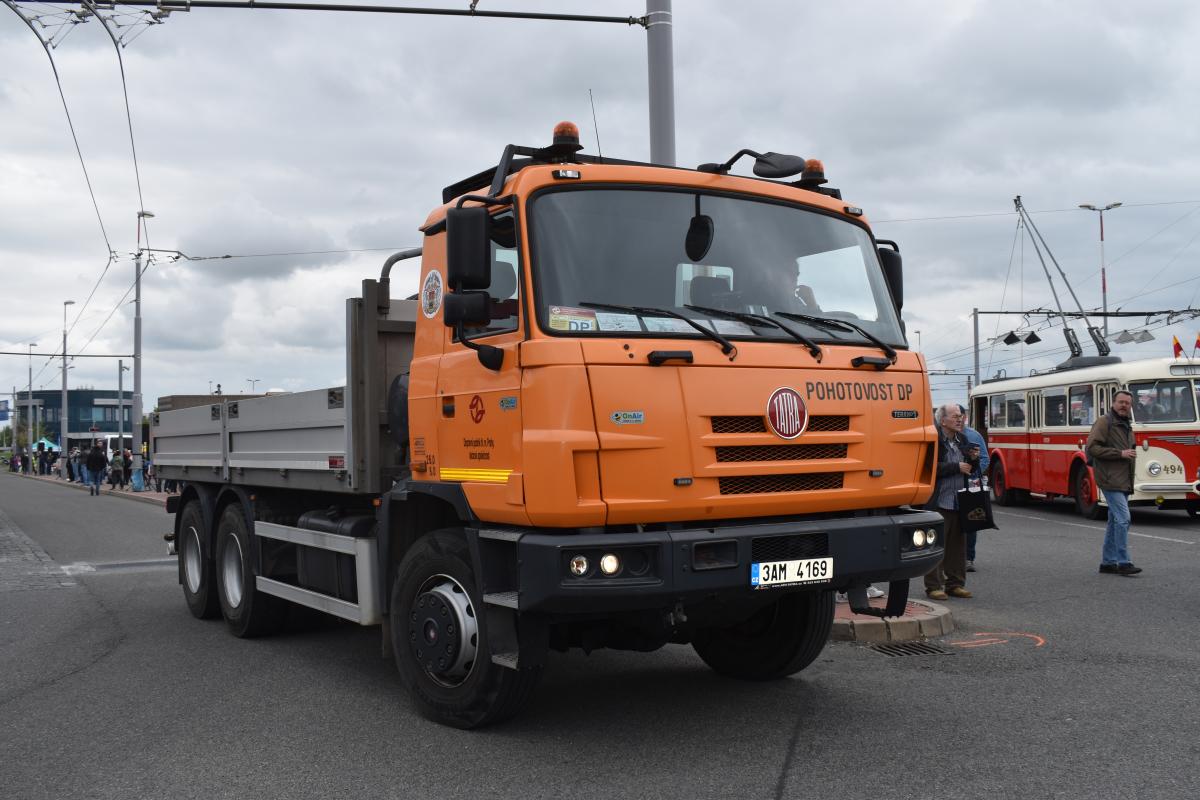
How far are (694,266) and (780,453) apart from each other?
0.97 m

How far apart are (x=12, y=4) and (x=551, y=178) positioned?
8.76 m

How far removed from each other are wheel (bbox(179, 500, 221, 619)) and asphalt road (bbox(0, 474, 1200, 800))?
206mm

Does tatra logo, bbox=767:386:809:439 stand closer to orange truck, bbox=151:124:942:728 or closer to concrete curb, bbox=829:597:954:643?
orange truck, bbox=151:124:942:728

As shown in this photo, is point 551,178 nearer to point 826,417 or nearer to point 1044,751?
point 826,417

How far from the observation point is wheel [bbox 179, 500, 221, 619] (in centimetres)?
922

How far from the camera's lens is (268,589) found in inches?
313

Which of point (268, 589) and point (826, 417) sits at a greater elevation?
point (826, 417)

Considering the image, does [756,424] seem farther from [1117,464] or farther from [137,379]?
[137,379]

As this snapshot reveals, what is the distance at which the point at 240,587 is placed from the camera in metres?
8.46

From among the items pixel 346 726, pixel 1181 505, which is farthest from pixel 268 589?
pixel 1181 505

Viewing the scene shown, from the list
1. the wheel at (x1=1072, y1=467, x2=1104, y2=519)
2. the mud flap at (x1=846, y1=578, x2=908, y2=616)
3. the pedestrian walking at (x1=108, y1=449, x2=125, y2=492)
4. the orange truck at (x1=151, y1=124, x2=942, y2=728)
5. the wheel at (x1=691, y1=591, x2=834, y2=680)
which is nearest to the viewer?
the orange truck at (x1=151, y1=124, x2=942, y2=728)

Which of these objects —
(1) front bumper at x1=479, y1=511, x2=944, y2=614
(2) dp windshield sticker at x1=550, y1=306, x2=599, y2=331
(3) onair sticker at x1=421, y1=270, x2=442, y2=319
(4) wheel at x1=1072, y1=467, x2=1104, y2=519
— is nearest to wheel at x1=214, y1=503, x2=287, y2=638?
(3) onair sticker at x1=421, y1=270, x2=442, y2=319

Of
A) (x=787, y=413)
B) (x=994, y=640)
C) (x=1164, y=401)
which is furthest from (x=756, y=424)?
(x=1164, y=401)

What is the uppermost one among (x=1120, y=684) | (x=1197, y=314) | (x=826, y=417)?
(x=1197, y=314)
